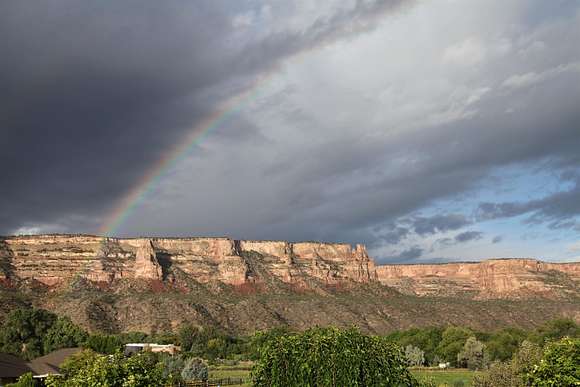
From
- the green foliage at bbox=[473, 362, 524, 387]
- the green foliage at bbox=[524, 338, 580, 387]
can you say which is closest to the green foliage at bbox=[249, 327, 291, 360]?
the green foliage at bbox=[524, 338, 580, 387]

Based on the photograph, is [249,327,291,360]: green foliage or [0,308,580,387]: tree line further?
[249,327,291,360]: green foliage

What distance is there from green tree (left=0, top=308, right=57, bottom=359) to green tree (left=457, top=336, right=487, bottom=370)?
63.5 m

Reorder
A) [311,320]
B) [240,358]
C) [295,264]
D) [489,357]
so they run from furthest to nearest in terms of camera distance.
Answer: [295,264] → [311,320] → [240,358] → [489,357]

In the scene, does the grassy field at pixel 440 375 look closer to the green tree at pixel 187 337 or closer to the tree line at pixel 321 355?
the tree line at pixel 321 355

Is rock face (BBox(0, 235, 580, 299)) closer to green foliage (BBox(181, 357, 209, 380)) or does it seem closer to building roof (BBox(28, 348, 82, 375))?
building roof (BBox(28, 348, 82, 375))

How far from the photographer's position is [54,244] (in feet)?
570

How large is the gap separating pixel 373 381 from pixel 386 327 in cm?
12296

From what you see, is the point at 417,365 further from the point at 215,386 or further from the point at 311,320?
the point at 311,320

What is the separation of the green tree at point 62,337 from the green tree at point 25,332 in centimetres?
158

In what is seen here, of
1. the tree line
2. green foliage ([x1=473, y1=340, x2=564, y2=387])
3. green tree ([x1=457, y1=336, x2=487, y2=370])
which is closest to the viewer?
the tree line

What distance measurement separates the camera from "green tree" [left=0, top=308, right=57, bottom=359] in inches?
3164

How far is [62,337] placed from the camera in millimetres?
81875

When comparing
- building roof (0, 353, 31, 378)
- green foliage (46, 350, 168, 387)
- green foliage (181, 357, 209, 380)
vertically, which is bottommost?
green foliage (181, 357, 209, 380)

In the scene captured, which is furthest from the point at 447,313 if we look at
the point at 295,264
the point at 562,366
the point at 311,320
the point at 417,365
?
the point at 562,366
